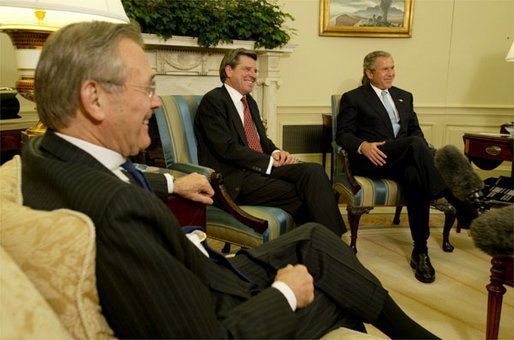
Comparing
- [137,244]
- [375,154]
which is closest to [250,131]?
[375,154]

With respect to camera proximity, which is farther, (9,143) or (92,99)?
(9,143)

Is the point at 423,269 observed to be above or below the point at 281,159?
below

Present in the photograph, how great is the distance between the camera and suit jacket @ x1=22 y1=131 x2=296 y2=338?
0.75 metres

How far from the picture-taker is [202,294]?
2.76ft

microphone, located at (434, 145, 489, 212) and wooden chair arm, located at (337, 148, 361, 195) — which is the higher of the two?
microphone, located at (434, 145, 489, 212)

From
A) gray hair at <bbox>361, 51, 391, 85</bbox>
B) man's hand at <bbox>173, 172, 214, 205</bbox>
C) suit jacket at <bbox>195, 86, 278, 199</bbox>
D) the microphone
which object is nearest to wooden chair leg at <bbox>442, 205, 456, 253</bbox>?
the microphone

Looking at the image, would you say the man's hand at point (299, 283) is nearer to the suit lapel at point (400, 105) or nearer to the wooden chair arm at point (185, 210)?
the wooden chair arm at point (185, 210)

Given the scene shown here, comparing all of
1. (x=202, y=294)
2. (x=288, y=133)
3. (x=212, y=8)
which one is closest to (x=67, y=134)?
(x=202, y=294)

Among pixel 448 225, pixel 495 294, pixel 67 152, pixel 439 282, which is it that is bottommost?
pixel 439 282

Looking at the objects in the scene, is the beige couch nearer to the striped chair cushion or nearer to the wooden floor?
the wooden floor

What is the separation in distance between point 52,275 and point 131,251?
13cm

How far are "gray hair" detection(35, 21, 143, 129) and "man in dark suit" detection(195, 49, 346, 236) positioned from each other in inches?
59.2

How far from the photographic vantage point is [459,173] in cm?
195

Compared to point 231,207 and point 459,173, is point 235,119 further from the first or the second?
point 459,173
